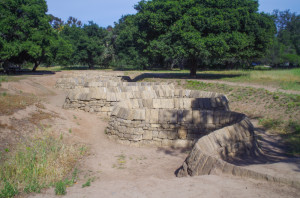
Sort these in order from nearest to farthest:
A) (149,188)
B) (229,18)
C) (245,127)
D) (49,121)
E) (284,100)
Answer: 1. (149,188)
2. (245,127)
3. (49,121)
4. (284,100)
5. (229,18)

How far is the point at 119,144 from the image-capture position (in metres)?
8.37

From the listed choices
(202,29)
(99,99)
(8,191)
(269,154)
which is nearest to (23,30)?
(202,29)

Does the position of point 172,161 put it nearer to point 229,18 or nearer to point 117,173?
point 117,173

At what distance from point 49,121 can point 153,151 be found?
154 inches

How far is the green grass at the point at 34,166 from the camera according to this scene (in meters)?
4.85

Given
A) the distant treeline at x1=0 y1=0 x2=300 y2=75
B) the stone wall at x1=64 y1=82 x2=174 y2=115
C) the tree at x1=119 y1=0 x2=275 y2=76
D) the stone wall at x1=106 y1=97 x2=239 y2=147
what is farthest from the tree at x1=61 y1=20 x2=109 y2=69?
the stone wall at x1=106 y1=97 x2=239 y2=147

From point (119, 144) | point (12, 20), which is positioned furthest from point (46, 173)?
point (12, 20)

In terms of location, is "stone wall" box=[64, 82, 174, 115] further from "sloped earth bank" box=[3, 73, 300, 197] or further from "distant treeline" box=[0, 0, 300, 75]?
"distant treeline" box=[0, 0, 300, 75]

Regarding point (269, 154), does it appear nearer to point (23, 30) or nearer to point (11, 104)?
point (11, 104)

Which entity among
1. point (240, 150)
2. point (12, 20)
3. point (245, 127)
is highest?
point (12, 20)

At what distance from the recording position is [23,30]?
24312 mm

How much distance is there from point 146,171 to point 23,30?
74.5 feet

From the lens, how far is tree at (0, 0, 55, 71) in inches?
899

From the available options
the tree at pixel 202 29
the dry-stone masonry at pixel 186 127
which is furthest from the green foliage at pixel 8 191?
the tree at pixel 202 29
